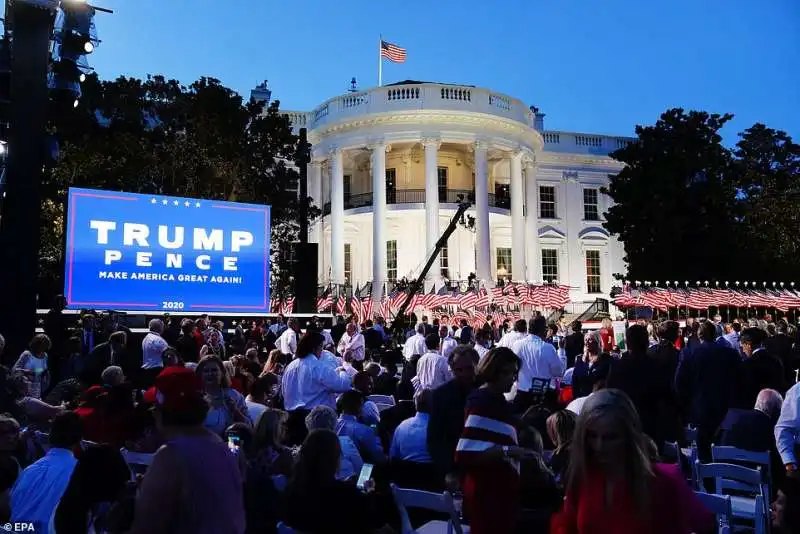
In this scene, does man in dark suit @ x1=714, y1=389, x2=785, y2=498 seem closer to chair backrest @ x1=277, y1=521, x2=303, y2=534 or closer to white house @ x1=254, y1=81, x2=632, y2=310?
chair backrest @ x1=277, y1=521, x2=303, y2=534

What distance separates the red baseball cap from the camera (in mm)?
2873

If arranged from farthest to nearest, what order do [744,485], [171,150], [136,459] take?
1. [171,150]
2. [136,459]
3. [744,485]

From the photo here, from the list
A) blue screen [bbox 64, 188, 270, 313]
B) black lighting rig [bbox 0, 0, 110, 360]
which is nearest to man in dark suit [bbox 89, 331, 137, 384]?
black lighting rig [bbox 0, 0, 110, 360]

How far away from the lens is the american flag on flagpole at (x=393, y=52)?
35094 millimetres

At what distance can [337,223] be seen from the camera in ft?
106

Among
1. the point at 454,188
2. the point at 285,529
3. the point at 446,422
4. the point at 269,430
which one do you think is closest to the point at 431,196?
the point at 454,188

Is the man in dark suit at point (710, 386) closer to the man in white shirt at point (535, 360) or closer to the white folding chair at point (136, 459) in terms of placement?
the man in white shirt at point (535, 360)

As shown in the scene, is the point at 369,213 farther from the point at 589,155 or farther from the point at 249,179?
the point at 589,155

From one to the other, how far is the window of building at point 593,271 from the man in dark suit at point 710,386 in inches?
1253

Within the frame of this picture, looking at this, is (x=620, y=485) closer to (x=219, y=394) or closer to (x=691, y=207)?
(x=219, y=394)

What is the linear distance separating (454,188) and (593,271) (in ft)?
29.8

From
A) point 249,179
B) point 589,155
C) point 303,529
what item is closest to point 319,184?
point 249,179

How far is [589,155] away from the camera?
127ft

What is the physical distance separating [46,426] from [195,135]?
19615mm
